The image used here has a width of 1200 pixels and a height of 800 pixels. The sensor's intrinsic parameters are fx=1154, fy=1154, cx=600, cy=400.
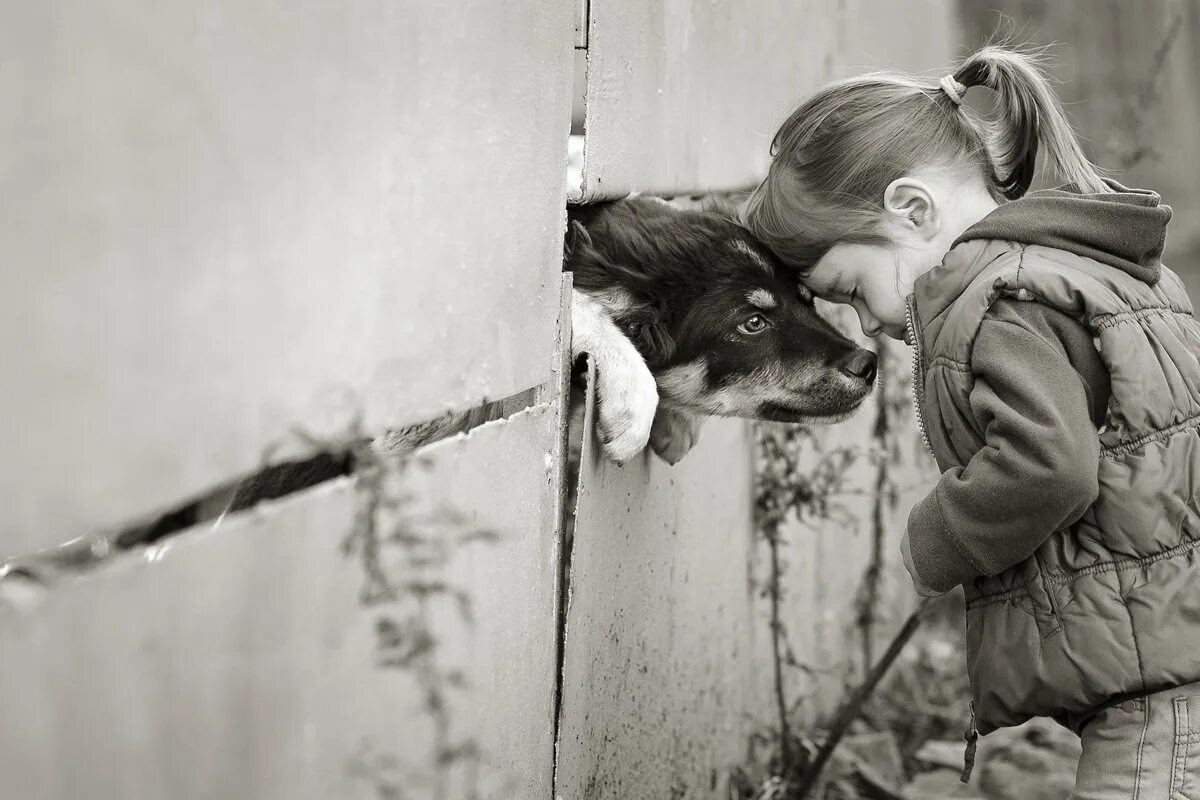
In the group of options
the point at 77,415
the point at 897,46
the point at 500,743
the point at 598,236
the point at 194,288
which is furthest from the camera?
the point at 897,46

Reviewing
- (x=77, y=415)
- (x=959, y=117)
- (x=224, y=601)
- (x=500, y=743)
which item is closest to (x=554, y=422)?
(x=500, y=743)

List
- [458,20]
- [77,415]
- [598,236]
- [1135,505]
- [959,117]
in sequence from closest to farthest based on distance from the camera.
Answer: [77,415] < [458,20] < [1135,505] < [959,117] < [598,236]

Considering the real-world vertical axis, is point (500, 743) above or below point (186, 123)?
below

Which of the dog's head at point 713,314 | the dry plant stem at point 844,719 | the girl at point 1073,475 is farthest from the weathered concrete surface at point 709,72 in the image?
the dry plant stem at point 844,719

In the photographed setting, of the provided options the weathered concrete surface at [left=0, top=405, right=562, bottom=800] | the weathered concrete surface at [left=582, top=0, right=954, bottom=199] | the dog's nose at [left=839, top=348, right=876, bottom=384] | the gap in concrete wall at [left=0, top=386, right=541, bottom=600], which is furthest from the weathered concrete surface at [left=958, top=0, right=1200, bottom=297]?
the gap in concrete wall at [left=0, top=386, right=541, bottom=600]

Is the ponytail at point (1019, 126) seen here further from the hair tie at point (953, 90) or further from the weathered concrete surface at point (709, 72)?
the weathered concrete surface at point (709, 72)

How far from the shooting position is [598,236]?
8.93 ft

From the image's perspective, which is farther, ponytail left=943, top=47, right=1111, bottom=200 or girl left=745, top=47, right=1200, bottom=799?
ponytail left=943, top=47, right=1111, bottom=200

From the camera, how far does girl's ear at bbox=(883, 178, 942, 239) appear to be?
225 cm

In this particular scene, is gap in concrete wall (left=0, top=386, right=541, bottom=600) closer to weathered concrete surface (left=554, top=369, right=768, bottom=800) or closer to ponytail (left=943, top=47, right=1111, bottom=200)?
weathered concrete surface (left=554, top=369, right=768, bottom=800)

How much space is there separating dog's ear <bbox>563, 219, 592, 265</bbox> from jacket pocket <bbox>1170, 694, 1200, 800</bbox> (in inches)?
60.7

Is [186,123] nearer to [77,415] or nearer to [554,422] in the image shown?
[77,415]

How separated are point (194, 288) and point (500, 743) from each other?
1063 millimetres

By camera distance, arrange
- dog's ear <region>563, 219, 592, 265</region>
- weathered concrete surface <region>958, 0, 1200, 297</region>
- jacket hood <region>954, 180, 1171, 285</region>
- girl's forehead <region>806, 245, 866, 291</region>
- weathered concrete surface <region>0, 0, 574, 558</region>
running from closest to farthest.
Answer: weathered concrete surface <region>0, 0, 574, 558</region>
jacket hood <region>954, 180, 1171, 285</region>
girl's forehead <region>806, 245, 866, 291</region>
dog's ear <region>563, 219, 592, 265</region>
weathered concrete surface <region>958, 0, 1200, 297</region>
